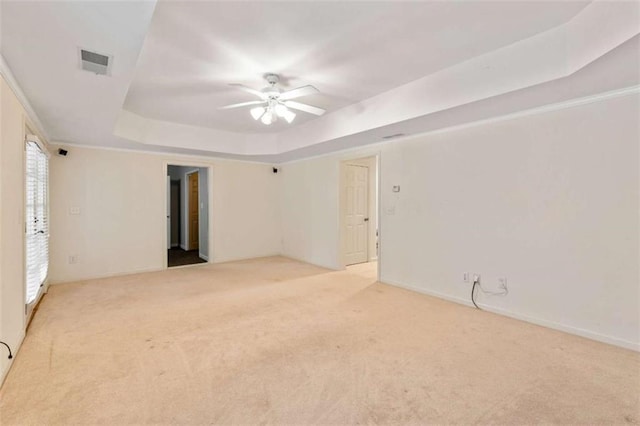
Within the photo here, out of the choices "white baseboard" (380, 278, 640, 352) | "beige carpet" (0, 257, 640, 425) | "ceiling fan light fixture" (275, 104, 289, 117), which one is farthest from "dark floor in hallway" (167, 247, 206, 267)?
"white baseboard" (380, 278, 640, 352)

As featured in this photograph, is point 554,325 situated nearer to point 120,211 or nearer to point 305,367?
point 305,367

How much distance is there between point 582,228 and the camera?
2869 millimetres

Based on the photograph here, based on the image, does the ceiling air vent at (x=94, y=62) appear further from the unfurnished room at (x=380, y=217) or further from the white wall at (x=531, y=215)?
the white wall at (x=531, y=215)

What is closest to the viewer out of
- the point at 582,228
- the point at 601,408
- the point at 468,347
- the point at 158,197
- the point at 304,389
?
the point at 601,408

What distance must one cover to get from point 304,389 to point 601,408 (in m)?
1.85

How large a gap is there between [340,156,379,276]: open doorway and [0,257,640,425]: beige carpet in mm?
2139

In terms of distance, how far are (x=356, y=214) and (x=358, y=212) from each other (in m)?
0.07

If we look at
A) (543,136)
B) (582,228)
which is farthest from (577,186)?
(543,136)

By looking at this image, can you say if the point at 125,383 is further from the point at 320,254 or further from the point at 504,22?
the point at 320,254

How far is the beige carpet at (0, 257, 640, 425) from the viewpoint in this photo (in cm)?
183

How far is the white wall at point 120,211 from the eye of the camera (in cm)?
472

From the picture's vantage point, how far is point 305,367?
2.30 m

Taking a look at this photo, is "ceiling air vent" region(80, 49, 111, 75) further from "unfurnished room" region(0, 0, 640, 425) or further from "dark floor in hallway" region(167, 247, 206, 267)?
"dark floor in hallway" region(167, 247, 206, 267)

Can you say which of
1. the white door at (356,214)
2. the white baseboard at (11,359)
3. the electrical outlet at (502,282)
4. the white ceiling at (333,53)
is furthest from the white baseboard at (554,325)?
the white baseboard at (11,359)
